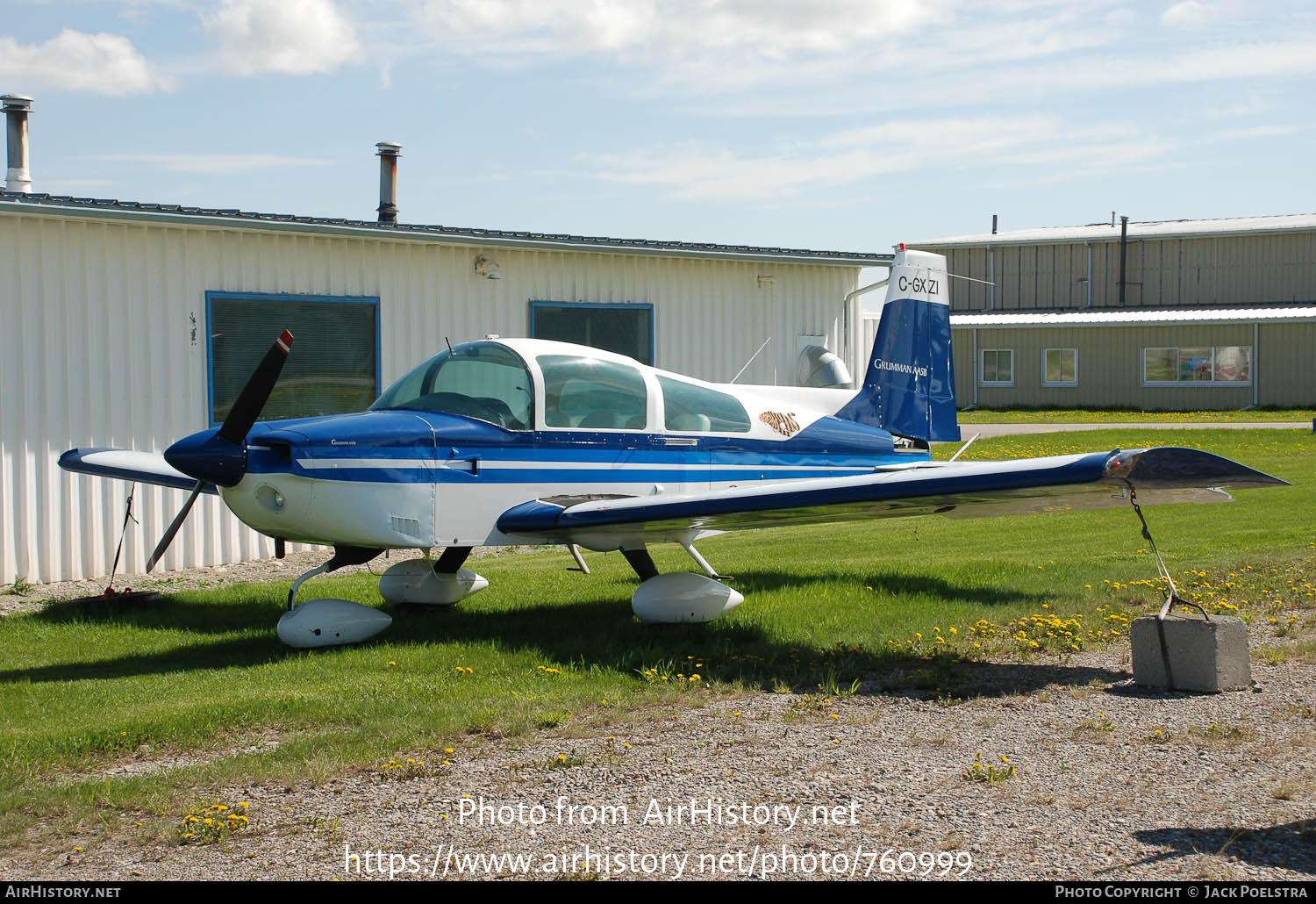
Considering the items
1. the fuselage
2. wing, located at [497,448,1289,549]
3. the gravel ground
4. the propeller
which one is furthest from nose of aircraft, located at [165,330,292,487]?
the gravel ground

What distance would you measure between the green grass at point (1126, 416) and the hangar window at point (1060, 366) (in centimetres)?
122

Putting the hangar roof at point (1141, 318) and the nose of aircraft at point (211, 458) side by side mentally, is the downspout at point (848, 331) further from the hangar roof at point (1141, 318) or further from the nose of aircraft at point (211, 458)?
the hangar roof at point (1141, 318)

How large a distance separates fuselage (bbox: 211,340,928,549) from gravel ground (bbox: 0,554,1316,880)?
2.10 m

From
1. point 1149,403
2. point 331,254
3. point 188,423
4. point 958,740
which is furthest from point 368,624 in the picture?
point 1149,403

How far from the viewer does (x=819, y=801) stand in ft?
15.9

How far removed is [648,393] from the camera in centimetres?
891

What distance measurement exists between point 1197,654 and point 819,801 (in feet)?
9.06

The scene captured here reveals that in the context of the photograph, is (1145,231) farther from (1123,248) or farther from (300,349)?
(300,349)

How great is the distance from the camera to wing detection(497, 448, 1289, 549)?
6.28 meters

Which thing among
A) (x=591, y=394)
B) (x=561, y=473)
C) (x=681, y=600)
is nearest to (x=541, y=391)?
(x=591, y=394)

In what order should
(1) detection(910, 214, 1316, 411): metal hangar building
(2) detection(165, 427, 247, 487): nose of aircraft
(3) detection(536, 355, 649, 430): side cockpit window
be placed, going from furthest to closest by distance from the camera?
(1) detection(910, 214, 1316, 411): metal hangar building, (3) detection(536, 355, 649, 430): side cockpit window, (2) detection(165, 427, 247, 487): nose of aircraft

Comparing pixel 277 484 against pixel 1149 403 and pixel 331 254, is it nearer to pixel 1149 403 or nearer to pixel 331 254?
pixel 331 254

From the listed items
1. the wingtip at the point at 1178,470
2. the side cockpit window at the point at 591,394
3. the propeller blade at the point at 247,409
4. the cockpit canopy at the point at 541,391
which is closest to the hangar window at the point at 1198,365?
the cockpit canopy at the point at 541,391

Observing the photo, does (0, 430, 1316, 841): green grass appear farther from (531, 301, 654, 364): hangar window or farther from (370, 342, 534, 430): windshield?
(531, 301, 654, 364): hangar window
